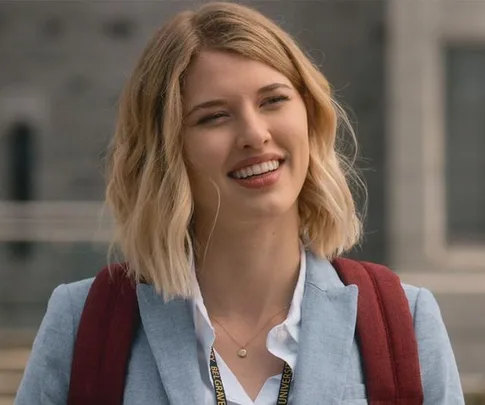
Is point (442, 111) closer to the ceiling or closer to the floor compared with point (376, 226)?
closer to the ceiling

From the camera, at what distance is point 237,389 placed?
238 cm

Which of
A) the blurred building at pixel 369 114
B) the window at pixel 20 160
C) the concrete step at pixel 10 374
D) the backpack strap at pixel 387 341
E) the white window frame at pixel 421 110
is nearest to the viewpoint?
the backpack strap at pixel 387 341

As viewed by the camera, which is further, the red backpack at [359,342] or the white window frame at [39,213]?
the white window frame at [39,213]

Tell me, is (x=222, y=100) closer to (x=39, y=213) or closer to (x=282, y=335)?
(x=282, y=335)

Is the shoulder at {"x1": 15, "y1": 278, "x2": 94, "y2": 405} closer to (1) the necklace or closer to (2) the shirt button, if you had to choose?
(1) the necklace

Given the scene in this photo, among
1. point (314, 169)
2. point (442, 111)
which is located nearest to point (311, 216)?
point (314, 169)

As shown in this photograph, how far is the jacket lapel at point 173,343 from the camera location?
2.39m

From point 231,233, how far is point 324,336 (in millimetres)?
295

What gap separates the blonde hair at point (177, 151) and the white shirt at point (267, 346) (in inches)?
2.9

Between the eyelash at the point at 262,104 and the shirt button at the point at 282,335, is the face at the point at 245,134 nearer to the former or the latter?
the eyelash at the point at 262,104

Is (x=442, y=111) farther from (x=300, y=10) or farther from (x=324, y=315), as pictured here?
(x=324, y=315)

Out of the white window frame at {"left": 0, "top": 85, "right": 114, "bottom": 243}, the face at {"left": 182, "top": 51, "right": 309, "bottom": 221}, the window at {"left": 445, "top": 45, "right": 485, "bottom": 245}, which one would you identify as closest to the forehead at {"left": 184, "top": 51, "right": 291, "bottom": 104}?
the face at {"left": 182, "top": 51, "right": 309, "bottom": 221}

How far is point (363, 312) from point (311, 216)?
27cm

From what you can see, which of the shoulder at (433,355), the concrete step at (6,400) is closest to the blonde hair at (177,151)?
the shoulder at (433,355)
